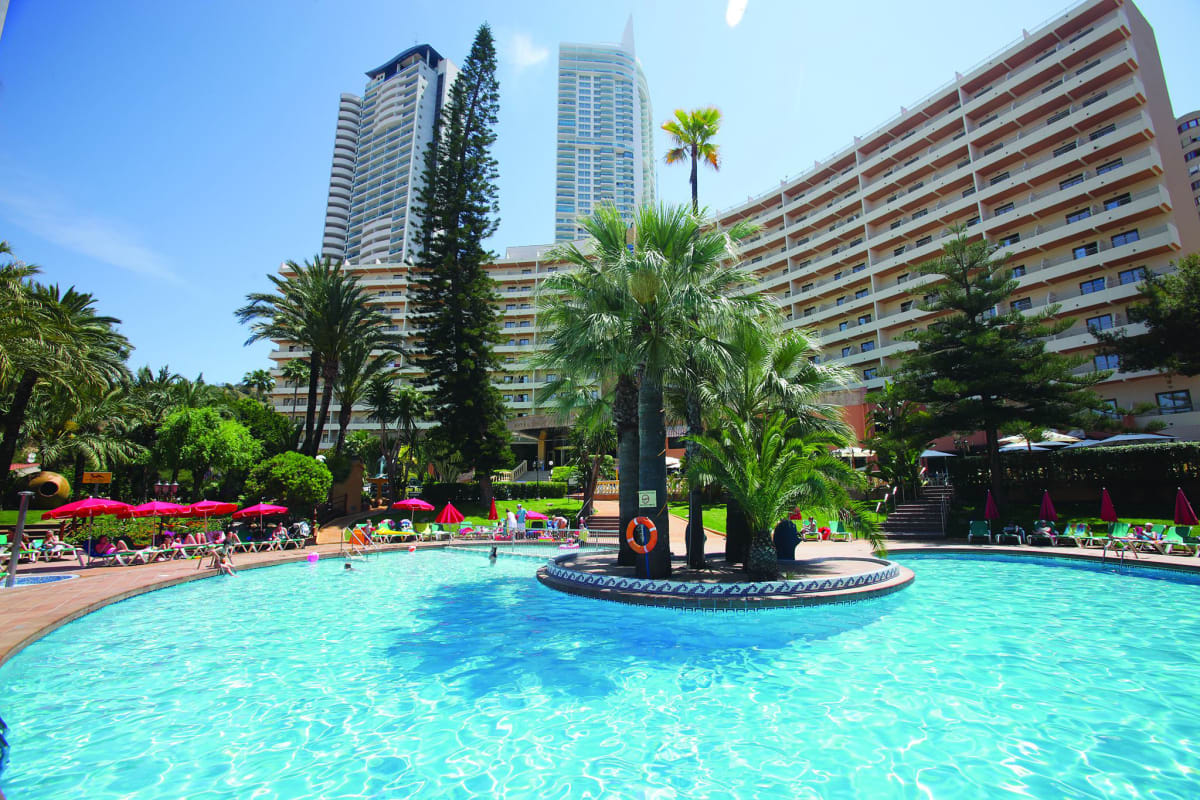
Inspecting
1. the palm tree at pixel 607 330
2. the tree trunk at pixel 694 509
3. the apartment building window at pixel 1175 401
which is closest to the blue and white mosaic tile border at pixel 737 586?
the palm tree at pixel 607 330

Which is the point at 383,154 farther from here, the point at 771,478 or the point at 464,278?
the point at 771,478

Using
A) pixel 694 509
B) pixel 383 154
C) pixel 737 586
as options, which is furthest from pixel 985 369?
pixel 383 154

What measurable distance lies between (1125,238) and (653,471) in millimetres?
39441

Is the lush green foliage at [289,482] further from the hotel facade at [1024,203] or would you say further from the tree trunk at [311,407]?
the hotel facade at [1024,203]

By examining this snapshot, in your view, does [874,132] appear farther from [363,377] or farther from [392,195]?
[392,195]

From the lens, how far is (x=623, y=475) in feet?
43.9

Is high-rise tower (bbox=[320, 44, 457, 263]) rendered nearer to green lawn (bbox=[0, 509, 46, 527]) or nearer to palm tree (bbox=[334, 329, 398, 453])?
palm tree (bbox=[334, 329, 398, 453])

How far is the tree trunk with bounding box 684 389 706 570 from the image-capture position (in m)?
13.5

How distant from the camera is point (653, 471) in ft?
40.0

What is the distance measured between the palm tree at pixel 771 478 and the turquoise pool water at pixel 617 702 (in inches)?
64.1

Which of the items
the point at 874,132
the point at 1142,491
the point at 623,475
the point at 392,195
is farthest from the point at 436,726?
the point at 392,195

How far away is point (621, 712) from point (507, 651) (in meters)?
2.83

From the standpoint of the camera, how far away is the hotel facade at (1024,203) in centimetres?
3216

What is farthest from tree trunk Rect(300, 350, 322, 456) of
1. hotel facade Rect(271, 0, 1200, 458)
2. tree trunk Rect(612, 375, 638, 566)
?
tree trunk Rect(612, 375, 638, 566)
